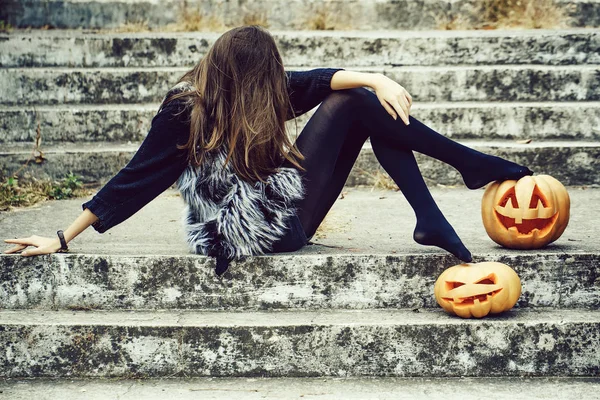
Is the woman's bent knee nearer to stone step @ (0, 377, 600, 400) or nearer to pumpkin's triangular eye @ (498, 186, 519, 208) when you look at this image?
pumpkin's triangular eye @ (498, 186, 519, 208)

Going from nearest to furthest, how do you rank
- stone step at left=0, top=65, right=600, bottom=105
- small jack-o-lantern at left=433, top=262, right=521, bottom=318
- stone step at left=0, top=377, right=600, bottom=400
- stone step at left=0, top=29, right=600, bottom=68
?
1. stone step at left=0, top=377, right=600, bottom=400
2. small jack-o-lantern at left=433, top=262, right=521, bottom=318
3. stone step at left=0, top=65, right=600, bottom=105
4. stone step at left=0, top=29, right=600, bottom=68

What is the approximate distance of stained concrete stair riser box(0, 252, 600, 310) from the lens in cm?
305

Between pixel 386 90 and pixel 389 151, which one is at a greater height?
pixel 386 90

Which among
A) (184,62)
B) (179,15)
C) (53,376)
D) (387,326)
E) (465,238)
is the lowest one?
(53,376)

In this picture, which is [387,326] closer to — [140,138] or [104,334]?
[104,334]

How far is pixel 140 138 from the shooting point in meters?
4.95

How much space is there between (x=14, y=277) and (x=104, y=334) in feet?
1.65

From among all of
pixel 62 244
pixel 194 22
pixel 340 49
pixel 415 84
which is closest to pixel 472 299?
pixel 62 244

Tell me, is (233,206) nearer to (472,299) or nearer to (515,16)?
(472,299)

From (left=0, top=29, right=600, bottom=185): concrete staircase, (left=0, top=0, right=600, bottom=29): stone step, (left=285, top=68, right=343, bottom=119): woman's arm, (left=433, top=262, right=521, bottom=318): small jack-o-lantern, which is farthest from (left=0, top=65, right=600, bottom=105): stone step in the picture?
(left=433, top=262, right=521, bottom=318): small jack-o-lantern

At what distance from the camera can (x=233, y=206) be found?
3.01m

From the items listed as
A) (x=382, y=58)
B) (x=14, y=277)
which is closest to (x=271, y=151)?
(x=14, y=277)

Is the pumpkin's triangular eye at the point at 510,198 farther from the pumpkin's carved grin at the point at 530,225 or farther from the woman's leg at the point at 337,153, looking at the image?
the woman's leg at the point at 337,153

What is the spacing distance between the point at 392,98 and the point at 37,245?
5.18ft
